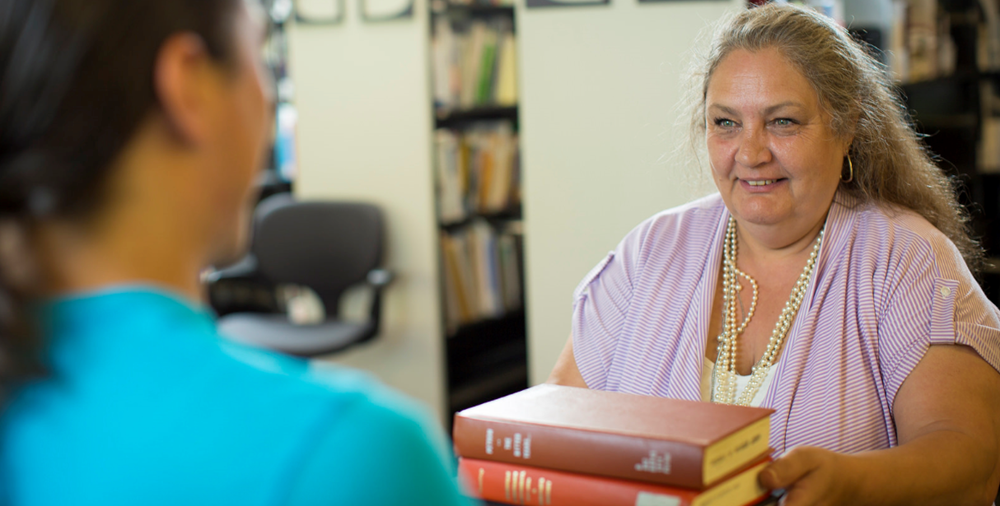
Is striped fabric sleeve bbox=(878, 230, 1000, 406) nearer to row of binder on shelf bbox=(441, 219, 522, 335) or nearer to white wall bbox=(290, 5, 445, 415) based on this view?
white wall bbox=(290, 5, 445, 415)

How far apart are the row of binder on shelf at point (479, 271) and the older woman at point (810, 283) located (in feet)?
6.52

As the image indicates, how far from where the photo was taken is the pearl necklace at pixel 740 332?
1400 mm

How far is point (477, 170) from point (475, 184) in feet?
0.20

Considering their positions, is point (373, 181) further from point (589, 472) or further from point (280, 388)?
point (280, 388)

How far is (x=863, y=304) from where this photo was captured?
1345 millimetres

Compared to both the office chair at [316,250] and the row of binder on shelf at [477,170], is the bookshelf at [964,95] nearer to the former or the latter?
the row of binder on shelf at [477,170]

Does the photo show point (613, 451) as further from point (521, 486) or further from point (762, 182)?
point (762, 182)

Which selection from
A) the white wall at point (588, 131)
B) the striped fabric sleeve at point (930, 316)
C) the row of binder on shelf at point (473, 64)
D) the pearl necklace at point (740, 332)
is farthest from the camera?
the row of binder on shelf at point (473, 64)

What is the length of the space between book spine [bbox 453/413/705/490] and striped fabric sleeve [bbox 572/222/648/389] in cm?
49

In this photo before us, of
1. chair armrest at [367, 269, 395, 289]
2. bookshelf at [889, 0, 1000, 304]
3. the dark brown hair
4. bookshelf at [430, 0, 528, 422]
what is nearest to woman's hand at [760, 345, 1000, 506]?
the dark brown hair

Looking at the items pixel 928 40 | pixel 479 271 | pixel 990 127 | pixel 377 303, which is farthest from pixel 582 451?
pixel 990 127

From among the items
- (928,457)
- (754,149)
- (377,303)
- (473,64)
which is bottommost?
(377,303)

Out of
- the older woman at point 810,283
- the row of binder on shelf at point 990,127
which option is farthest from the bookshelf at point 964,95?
the older woman at point 810,283

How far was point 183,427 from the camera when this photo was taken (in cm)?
43
